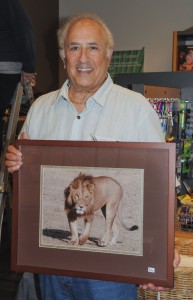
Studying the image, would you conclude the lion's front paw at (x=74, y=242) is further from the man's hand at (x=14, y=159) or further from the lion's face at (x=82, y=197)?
the man's hand at (x=14, y=159)

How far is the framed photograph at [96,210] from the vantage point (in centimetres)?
96

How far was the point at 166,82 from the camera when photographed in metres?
1.92

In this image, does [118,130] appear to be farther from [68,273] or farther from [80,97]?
[68,273]

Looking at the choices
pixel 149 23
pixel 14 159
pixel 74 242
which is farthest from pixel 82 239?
pixel 149 23

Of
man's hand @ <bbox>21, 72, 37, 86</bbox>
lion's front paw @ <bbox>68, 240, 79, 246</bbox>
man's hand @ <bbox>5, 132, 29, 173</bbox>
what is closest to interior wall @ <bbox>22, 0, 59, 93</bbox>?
man's hand @ <bbox>21, 72, 37, 86</bbox>

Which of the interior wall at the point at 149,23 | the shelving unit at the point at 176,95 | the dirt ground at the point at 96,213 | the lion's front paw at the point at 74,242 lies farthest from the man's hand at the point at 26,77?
the interior wall at the point at 149,23

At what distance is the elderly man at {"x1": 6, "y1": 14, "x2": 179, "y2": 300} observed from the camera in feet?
3.62

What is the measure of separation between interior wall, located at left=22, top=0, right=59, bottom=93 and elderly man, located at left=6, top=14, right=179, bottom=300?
3.18 m

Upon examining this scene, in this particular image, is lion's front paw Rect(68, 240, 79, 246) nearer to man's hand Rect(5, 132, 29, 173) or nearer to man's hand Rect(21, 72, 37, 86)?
man's hand Rect(5, 132, 29, 173)

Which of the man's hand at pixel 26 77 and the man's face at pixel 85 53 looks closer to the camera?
the man's face at pixel 85 53

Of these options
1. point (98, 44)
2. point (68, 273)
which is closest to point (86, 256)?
point (68, 273)

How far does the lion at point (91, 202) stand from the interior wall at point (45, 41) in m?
3.40

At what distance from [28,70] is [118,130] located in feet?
2.67

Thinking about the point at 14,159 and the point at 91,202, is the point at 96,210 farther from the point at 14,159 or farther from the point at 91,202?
the point at 14,159
